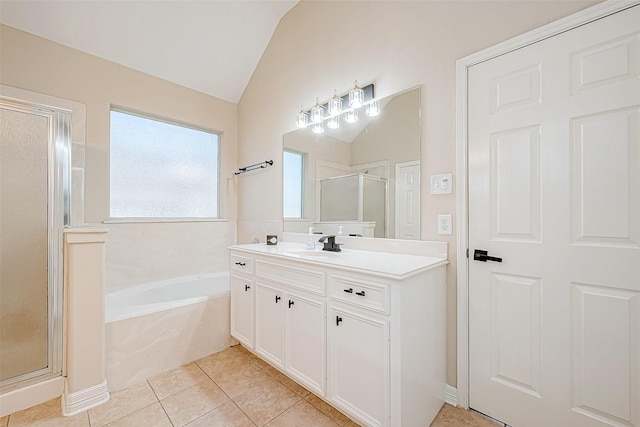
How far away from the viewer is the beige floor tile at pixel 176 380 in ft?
6.07

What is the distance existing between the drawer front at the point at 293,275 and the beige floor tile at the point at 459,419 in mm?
952

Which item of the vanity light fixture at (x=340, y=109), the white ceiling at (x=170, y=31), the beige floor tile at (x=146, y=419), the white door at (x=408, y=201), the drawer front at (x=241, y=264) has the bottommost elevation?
the beige floor tile at (x=146, y=419)

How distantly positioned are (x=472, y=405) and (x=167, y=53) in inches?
148

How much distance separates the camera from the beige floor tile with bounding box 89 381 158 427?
160 centimetres

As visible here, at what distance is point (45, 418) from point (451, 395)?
236 cm

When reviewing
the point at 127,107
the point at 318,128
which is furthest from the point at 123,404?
the point at 127,107

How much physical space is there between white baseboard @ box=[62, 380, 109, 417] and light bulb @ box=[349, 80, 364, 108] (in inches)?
98.8

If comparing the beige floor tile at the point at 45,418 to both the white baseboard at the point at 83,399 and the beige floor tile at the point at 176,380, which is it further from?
the beige floor tile at the point at 176,380

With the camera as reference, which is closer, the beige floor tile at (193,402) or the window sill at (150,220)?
the beige floor tile at (193,402)

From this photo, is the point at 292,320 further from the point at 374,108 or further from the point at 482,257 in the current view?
the point at 374,108

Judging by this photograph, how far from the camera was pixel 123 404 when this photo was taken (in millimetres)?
1716

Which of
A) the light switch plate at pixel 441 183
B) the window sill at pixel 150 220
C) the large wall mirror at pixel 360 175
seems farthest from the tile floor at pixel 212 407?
the window sill at pixel 150 220

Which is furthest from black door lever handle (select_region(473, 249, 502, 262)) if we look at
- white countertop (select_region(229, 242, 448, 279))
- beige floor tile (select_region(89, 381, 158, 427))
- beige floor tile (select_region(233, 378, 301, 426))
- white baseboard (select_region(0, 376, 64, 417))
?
white baseboard (select_region(0, 376, 64, 417))

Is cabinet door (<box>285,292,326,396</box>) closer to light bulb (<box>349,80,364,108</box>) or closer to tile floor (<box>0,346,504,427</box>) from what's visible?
tile floor (<box>0,346,504,427</box>)
